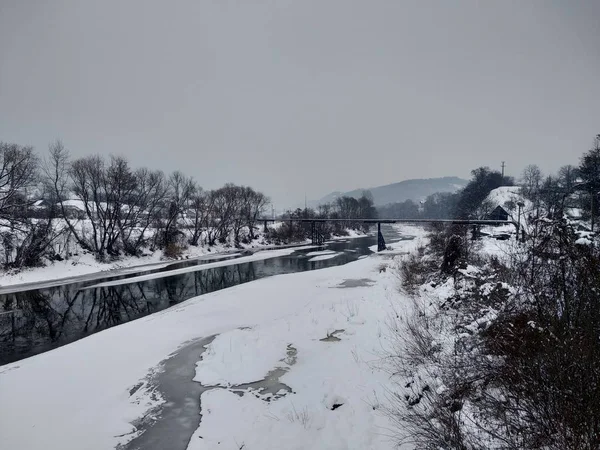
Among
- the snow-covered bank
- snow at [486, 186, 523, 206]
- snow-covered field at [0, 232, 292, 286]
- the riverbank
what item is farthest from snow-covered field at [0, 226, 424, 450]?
snow at [486, 186, 523, 206]

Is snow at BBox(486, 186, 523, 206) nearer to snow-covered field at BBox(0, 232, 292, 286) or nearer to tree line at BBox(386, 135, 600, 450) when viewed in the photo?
snow-covered field at BBox(0, 232, 292, 286)

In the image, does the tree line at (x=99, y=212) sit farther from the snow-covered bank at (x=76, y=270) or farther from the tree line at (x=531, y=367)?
the tree line at (x=531, y=367)

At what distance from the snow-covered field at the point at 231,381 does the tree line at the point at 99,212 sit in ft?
58.3

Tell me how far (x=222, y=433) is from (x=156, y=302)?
1462 cm

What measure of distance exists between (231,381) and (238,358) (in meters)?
1.38

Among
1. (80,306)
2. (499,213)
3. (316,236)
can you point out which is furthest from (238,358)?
(316,236)

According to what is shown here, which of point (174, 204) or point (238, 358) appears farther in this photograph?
point (174, 204)

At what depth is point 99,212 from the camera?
37594 mm

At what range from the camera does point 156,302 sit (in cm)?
1931

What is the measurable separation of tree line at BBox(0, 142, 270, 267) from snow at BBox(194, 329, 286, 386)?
20.9 metres

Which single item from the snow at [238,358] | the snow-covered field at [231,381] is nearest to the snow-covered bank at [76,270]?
the snow-covered field at [231,381]

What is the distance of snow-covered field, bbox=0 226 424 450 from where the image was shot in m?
6.43

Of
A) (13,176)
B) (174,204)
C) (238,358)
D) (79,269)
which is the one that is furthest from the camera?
(174,204)

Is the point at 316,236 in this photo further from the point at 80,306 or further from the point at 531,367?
the point at 531,367
